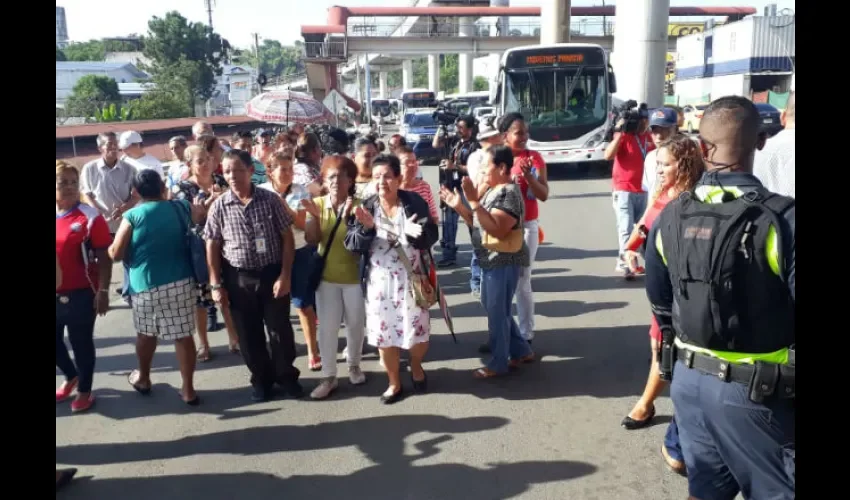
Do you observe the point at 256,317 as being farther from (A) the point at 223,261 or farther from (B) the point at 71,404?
(B) the point at 71,404

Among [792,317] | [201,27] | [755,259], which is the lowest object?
[792,317]

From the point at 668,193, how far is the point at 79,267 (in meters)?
3.81

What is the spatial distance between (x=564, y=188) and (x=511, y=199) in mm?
11209

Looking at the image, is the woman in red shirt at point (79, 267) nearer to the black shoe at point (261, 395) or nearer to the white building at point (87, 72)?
the black shoe at point (261, 395)

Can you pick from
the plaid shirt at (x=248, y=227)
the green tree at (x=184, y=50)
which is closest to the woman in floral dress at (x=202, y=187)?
the plaid shirt at (x=248, y=227)

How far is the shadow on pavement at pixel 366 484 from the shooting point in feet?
12.0

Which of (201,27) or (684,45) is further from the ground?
(201,27)

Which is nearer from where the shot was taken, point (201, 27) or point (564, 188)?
point (564, 188)

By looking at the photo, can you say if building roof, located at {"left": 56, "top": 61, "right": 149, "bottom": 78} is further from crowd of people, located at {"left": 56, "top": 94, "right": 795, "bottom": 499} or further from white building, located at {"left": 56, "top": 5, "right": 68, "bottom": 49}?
crowd of people, located at {"left": 56, "top": 94, "right": 795, "bottom": 499}

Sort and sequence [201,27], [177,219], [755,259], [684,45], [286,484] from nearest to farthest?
[755,259]
[286,484]
[177,219]
[684,45]
[201,27]

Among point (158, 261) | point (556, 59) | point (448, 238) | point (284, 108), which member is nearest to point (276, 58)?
point (556, 59)
